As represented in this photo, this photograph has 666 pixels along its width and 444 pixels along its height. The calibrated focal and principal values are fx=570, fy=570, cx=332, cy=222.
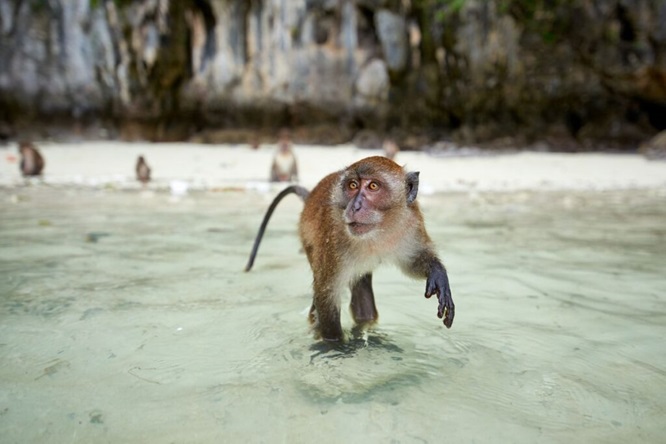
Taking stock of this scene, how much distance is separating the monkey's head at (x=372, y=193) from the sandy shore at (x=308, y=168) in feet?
23.3

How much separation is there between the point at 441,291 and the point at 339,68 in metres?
17.2

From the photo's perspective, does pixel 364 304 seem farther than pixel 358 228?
Yes

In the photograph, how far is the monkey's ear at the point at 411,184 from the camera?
2.42 meters

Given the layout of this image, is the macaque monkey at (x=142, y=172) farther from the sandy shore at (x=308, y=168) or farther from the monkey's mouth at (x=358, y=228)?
the monkey's mouth at (x=358, y=228)

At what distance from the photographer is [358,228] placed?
7.47ft

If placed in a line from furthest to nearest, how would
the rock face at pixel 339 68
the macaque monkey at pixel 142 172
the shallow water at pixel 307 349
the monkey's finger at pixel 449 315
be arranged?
the rock face at pixel 339 68
the macaque monkey at pixel 142 172
the monkey's finger at pixel 449 315
the shallow water at pixel 307 349

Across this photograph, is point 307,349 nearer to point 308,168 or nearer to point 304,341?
→ point 304,341

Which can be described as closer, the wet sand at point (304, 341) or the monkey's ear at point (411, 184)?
the wet sand at point (304, 341)

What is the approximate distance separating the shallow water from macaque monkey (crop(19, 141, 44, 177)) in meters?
6.28

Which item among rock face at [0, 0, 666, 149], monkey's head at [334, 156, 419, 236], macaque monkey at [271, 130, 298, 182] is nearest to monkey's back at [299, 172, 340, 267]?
monkey's head at [334, 156, 419, 236]

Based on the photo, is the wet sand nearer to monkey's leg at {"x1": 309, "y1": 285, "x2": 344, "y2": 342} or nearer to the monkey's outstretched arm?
monkey's leg at {"x1": 309, "y1": 285, "x2": 344, "y2": 342}

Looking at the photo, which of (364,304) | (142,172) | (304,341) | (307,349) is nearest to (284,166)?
(142,172)

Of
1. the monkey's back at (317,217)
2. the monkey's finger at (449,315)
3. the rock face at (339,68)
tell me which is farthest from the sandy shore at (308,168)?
the monkey's finger at (449,315)

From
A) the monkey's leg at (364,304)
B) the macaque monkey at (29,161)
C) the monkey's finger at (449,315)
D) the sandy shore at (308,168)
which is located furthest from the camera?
the macaque monkey at (29,161)
